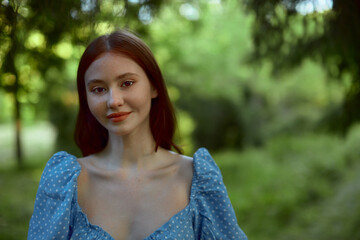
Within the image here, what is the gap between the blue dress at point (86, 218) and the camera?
1.64 metres

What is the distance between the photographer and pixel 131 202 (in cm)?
174

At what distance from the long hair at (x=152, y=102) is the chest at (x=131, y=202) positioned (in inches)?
8.6

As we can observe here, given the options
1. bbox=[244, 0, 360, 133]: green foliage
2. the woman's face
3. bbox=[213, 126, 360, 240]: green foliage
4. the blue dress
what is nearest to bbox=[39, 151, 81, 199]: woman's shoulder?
the blue dress

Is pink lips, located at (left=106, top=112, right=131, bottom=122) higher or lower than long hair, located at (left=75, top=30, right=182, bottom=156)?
lower

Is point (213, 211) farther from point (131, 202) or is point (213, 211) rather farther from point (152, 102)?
point (152, 102)

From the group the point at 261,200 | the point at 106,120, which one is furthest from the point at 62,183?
the point at 261,200

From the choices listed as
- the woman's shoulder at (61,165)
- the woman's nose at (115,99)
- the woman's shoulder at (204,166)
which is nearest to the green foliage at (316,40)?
the woman's shoulder at (204,166)

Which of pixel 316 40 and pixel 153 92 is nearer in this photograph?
pixel 153 92

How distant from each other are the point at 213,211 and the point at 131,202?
37 centimetres

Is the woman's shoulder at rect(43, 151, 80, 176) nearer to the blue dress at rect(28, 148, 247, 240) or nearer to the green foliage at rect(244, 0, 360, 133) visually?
the blue dress at rect(28, 148, 247, 240)

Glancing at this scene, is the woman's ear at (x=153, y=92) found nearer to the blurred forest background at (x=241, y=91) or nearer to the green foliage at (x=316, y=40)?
the blurred forest background at (x=241, y=91)

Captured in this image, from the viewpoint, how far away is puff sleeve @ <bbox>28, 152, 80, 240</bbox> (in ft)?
5.35

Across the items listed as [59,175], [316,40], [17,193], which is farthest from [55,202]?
[17,193]

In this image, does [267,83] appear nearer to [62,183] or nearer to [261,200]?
[261,200]
